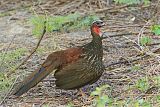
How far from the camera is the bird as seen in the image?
20.4 ft

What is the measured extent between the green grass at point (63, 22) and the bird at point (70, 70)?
2.71 m

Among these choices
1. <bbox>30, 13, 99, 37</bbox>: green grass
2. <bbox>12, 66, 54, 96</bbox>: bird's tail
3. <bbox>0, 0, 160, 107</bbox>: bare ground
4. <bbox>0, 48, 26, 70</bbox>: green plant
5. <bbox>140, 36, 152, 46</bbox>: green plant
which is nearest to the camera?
<bbox>12, 66, 54, 96</bbox>: bird's tail

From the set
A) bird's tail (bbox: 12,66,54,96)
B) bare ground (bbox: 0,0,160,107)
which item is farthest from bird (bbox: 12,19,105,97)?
bare ground (bbox: 0,0,160,107)

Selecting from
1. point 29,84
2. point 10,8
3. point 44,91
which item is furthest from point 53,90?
point 10,8

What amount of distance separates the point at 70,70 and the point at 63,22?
325 cm

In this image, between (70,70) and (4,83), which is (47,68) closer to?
(70,70)

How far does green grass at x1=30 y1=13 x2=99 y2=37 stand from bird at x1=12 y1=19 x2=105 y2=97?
107 inches

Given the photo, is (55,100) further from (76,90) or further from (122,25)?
(122,25)

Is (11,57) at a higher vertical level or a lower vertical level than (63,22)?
higher

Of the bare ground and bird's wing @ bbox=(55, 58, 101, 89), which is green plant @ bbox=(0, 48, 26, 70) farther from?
bird's wing @ bbox=(55, 58, 101, 89)

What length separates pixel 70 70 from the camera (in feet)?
20.5

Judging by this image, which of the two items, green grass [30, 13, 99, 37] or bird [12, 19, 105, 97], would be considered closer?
bird [12, 19, 105, 97]

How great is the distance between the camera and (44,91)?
6.64 meters

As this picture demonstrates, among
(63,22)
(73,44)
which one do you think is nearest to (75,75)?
(73,44)
